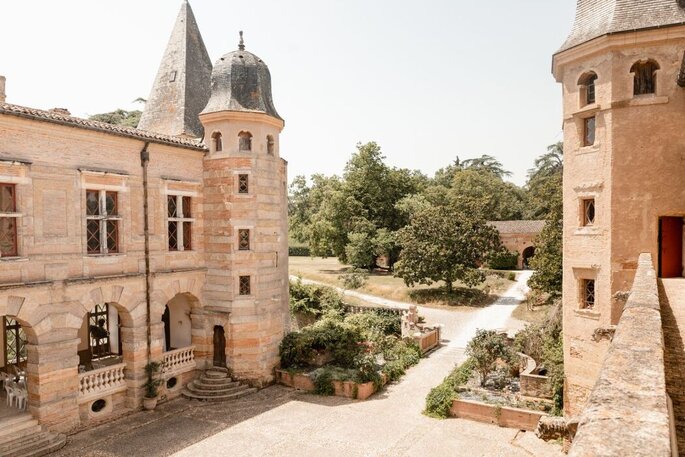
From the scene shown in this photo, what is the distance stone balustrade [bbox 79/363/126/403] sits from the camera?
51.5 ft

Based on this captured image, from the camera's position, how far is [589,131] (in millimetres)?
15367

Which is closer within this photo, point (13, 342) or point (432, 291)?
point (13, 342)

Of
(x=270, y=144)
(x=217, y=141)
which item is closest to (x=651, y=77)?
(x=270, y=144)

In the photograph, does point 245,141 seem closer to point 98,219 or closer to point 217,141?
point 217,141

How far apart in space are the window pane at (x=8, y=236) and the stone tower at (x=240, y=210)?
23.2 feet

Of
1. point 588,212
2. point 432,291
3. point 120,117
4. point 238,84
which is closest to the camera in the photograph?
point 588,212

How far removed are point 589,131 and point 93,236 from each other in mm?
17047

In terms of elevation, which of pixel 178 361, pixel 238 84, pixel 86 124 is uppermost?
pixel 238 84

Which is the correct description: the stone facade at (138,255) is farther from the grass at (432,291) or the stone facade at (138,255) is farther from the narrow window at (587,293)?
the grass at (432,291)

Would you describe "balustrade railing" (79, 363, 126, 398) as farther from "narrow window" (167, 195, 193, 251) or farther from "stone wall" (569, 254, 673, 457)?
"stone wall" (569, 254, 673, 457)

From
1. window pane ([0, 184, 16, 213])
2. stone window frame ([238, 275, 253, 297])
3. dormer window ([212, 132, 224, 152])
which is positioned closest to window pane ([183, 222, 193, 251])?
stone window frame ([238, 275, 253, 297])

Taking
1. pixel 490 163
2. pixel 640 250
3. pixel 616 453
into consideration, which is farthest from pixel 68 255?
pixel 490 163

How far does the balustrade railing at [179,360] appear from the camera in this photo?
60.5ft

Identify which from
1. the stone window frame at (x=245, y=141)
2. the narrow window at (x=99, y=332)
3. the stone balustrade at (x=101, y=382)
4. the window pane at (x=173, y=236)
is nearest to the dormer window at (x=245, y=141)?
Result: the stone window frame at (x=245, y=141)
